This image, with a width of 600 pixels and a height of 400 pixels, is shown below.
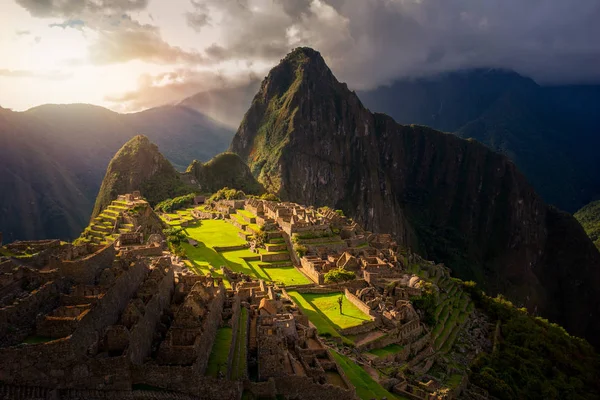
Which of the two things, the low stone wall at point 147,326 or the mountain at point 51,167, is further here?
the mountain at point 51,167

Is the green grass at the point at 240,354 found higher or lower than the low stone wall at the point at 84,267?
lower

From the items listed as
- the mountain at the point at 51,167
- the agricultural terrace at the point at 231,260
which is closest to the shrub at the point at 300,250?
the agricultural terrace at the point at 231,260

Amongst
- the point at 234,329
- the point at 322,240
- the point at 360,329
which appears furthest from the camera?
the point at 322,240

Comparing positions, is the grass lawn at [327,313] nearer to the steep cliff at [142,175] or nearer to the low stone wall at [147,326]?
the low stone wall at [147,326]

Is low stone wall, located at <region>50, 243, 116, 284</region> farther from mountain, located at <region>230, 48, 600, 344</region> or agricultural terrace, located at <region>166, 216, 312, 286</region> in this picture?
mountain, located at <region>230, 48, 600, 344</region>

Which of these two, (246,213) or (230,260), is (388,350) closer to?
(230,260)

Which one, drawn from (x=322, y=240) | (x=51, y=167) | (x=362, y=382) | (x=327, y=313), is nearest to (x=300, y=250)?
(x=322, y=240)

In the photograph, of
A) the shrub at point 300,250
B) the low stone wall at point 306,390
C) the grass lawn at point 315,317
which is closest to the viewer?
the low stone wall at point 306,390
